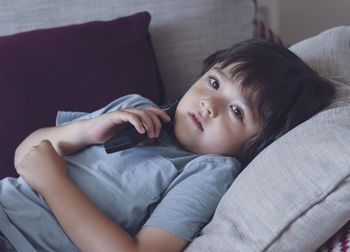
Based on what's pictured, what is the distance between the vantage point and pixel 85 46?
1062 mm

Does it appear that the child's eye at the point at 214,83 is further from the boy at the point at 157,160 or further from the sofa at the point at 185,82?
the sofa at the point at 185,82

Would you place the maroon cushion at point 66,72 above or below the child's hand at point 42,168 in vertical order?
above

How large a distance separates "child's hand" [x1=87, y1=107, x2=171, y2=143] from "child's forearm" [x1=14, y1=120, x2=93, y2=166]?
0.10 feet

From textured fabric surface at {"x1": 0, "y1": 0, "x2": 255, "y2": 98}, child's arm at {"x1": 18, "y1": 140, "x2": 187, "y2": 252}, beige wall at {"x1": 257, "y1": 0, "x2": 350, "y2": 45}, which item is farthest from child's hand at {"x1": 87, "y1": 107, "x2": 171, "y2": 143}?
beige wall at {"x1": 257, "y1": 0, "x2": 350, "y2": 45}

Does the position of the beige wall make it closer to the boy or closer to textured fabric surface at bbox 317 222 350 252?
the boy

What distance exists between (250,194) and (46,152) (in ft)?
1.40

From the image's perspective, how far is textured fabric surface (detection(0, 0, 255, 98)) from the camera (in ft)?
3.82

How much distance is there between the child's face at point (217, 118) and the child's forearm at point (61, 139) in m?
0.21

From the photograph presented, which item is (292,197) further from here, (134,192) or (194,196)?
(134,192)

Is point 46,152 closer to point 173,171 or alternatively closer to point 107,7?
→ point 173,171

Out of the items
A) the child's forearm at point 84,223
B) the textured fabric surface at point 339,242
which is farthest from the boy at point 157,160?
the textured fabric surface at point 339,242

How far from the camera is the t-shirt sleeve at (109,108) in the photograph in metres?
1.00

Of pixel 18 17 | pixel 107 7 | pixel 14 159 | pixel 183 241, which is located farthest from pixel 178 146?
pixel 18 17

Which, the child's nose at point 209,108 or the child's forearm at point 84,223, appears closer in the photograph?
the child's forearm at point 84,223
